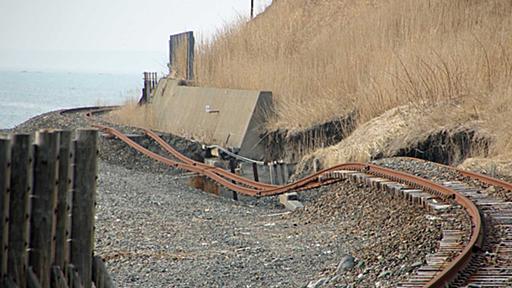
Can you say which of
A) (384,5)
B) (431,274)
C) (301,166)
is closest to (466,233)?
(431,274)

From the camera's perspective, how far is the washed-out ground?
952 centimetres

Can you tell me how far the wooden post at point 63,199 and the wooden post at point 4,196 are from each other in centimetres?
42

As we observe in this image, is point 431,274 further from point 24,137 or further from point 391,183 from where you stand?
point 391,183

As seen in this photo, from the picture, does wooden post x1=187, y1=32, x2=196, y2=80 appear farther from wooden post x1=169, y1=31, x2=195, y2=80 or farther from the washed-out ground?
the washed-out ground

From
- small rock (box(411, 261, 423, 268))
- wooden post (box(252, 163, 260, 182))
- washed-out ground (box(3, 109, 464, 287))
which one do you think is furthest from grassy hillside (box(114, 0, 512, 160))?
small rock (box(411, 261, 423, 268))

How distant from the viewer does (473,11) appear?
26875 mm

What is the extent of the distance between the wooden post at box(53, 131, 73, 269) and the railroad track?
2.64 m

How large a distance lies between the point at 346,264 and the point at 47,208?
12.2ft

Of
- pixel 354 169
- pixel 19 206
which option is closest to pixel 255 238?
pixel 354 169

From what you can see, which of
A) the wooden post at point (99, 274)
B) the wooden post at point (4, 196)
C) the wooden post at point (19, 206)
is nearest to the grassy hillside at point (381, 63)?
the wooden post at point (99, 274)

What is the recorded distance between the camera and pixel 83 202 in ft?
22.0

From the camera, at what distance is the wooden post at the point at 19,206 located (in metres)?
6.16

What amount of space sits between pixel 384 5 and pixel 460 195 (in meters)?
19.4

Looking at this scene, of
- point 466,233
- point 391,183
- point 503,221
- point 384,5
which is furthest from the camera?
point 384,5
